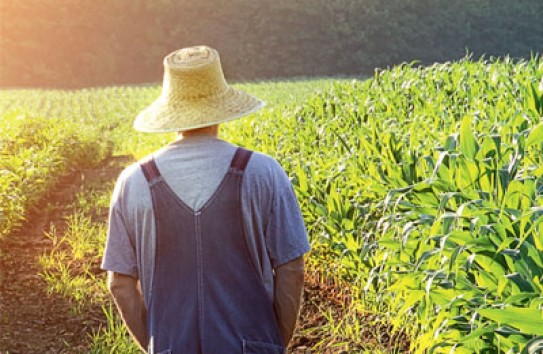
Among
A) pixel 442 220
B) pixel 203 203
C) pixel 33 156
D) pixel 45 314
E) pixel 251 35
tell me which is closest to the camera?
pixel 203 203

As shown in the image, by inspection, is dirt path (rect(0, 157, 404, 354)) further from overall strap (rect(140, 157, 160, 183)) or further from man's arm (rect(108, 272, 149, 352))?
overall strap (rect(140, 157, 160, 183))

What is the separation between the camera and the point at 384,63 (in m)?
59.9

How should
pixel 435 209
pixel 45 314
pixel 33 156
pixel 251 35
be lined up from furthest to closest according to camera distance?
pixel 251 35
pixel 33 156
pixel 45 314
pixel 435 209

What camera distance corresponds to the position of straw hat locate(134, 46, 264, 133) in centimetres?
262

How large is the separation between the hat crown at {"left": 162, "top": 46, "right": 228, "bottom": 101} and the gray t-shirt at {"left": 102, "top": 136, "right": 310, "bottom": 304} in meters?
0.17

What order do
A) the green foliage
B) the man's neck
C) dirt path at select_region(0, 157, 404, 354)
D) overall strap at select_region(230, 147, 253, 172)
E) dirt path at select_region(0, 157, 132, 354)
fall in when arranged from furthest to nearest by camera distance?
the green foliage < dirt path at select_region(0, 157, 132, 354) < dirt path at select_region(0, 157, 404, 354) < the man's neck < overall strap at select_region(230, 147, 253, 172)

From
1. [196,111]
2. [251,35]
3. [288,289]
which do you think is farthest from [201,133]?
[251,35]

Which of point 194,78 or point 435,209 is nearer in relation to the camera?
point 194,78

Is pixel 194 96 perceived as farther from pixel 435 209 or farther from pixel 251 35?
pixel 251 35

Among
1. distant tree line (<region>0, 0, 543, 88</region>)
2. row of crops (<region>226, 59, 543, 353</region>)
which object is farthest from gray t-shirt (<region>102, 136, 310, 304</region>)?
distant tree line (<region>0, 0, 543, 88</region>)

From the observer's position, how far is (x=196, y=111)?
2.63m

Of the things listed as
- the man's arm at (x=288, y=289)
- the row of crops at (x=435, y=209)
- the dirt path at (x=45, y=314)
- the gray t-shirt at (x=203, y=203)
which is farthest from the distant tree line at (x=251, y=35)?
the man's arm at (x=288, y=289)

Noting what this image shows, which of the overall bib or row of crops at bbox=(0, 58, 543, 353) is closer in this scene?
the overall bib

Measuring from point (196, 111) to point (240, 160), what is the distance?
24 cm
